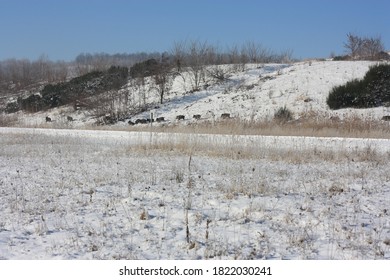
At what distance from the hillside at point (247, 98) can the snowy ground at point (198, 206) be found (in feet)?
44.8

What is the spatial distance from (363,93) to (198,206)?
21.3 metres

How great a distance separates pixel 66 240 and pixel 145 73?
41.4 m

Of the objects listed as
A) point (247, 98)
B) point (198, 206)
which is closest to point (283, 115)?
point (247, 98)

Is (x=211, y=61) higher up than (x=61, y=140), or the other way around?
(x=211, y=61)

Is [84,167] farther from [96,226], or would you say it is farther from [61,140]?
[61,140]

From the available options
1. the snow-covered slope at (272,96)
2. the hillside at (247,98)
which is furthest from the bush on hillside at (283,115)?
the snow-covered slope at (272,96)

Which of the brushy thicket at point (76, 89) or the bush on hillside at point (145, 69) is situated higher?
the bush on hillside at point (145, 69)

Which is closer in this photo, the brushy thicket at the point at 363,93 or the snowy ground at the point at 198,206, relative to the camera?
the snowy ground at the point at 198,206

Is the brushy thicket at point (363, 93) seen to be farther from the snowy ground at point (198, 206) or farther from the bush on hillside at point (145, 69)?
the bush on hillside at point (145, 69)

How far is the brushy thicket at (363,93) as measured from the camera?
79.6ft

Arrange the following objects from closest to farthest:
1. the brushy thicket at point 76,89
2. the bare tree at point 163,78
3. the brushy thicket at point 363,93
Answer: the brushy thicket at point 363,93, the bare tree at point 163,78, the brushy thicket at point 76,89

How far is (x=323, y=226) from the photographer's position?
5320 mm

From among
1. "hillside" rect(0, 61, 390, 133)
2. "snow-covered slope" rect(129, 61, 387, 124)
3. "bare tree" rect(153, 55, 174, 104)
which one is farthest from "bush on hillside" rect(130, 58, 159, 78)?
"snow-covered slope" rect(129, 61, 387, 124)

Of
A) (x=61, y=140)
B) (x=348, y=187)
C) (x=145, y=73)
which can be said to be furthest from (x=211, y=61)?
(x=348, y=187)
